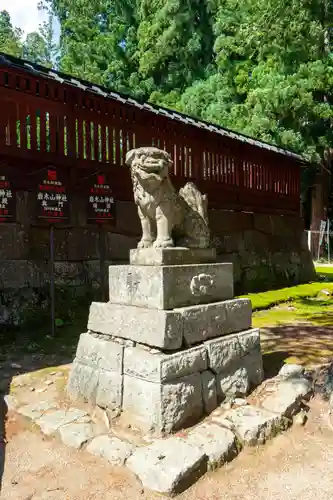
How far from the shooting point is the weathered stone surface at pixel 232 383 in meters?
3.94

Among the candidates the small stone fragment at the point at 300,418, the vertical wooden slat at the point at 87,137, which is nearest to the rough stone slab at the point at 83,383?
the small stone fragment at the point at 300,418

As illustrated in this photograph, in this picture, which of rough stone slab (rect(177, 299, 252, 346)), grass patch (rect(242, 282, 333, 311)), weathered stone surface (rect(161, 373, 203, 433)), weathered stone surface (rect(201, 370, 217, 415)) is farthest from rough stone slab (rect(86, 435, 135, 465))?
grass patch (rect(242, 282, 333, 311))

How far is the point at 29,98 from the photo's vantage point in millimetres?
6297

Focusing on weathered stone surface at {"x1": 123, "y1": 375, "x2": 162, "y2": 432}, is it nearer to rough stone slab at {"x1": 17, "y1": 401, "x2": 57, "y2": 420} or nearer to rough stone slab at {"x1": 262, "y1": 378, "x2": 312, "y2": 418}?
rough stone slab at {"x1": 17, "y1": 401, "x2": 57, "y2": 420}

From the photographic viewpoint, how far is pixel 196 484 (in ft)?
9.43

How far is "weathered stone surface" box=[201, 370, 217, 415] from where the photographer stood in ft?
12.3

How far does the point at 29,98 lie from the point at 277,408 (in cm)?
570

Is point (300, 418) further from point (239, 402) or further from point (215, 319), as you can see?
point (215, 319)

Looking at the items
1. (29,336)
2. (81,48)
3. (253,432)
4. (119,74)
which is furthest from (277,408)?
(81,48)

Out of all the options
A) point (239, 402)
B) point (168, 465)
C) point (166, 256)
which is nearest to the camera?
point (168, 465)

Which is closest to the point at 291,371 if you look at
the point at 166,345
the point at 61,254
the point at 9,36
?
the point at 166,345

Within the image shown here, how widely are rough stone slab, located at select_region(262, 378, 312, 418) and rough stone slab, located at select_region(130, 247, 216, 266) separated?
156 centimetres

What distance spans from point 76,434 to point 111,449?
0.40 meters

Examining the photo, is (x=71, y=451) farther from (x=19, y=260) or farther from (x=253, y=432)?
(x=19, y=260)
